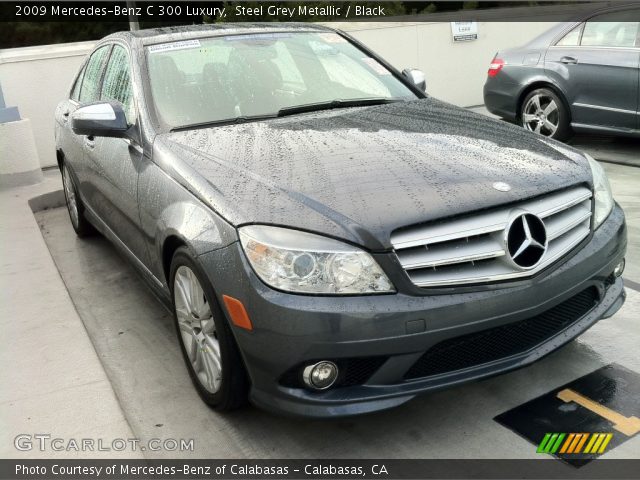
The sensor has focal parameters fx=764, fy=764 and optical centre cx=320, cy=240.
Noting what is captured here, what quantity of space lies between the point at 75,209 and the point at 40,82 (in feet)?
11.3

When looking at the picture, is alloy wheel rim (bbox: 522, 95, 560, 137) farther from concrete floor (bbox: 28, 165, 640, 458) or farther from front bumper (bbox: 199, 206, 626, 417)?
front bumper (bbox: 199, 206, 626, 417)

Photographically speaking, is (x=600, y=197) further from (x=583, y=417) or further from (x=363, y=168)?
(x=363, y=168)

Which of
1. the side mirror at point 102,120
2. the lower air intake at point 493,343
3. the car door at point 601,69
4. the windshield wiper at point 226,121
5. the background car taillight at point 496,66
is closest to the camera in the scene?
the lower air intake at point 493,343

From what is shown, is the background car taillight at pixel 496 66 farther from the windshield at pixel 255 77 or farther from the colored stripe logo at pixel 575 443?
the colored stripe logo at pixel 575 443

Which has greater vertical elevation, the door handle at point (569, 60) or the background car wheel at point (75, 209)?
the door handle at point (569, 60)

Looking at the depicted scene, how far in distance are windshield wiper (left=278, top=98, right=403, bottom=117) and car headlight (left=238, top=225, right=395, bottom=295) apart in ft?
4.64

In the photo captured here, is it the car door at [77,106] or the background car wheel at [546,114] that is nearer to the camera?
the car door at [77,106]

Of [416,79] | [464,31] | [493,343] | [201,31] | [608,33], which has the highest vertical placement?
[201,31]

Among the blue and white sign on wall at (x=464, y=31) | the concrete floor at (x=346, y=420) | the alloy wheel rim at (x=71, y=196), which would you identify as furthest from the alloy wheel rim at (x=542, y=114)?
the alloy wheel rim at (x=71, y=196)

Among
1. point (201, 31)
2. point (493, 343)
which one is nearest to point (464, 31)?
point (201, 31)

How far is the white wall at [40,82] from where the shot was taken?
8586 millimetres

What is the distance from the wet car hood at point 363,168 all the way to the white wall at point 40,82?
5.74 meters

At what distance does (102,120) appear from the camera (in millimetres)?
3896

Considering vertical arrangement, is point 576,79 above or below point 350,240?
below
